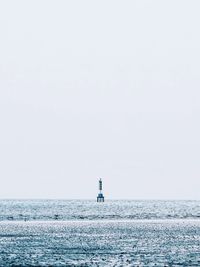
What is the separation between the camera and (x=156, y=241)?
74.9m

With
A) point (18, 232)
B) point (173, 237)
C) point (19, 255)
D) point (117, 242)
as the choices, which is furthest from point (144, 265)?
point (18, 232)

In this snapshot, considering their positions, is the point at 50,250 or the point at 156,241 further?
the point at 156,241

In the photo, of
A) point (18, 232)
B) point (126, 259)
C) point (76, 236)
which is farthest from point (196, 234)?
point (126, 259)

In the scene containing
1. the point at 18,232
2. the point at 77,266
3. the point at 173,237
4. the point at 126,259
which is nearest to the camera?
A: the point at 77,266

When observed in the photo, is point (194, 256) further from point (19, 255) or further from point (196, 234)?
point (196, 234)

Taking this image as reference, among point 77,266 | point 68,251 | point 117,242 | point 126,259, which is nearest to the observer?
point 77,266

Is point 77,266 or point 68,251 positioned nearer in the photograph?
point 77,266

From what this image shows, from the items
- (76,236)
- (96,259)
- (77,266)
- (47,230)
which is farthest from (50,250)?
(47,230)

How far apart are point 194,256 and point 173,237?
21.3m

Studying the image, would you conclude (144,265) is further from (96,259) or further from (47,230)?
(47,230)

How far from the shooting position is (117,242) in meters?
73.9

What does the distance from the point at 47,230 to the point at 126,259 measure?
3774 centimetres

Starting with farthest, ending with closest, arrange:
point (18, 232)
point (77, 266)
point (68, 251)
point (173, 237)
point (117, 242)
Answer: point (18, 232) < point (173, 237) < point (117, 242) < point (68, 251) < point (77, 266)

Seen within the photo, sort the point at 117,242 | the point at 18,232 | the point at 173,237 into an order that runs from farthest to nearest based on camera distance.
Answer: the point at 18,232, the point at 173,237, the point at 117,242
